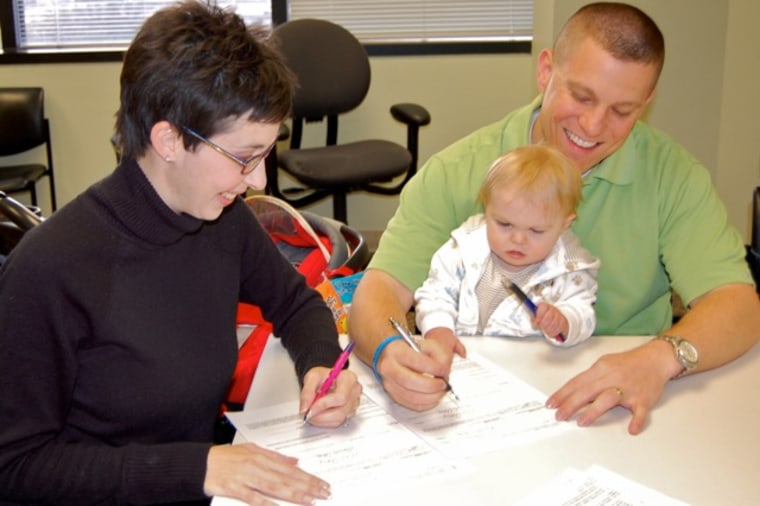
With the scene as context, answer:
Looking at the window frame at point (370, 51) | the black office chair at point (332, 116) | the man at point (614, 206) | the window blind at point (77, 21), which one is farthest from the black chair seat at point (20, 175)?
the man at point (614, 206)

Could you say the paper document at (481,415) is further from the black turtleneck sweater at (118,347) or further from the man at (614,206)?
the black turtleneck sweater at (118,347)

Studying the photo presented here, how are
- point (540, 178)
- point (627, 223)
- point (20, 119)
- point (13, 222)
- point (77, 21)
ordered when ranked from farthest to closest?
point (77, 21) < point (20, 119) < point (13, 222) < point (627, 223) < point (540, 178)

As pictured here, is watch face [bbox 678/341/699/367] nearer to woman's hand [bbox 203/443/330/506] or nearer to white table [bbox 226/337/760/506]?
white table [bbox 226/337/760/506]

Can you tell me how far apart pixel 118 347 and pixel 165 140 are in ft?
1.04

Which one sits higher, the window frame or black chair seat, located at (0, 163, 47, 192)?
the window frame

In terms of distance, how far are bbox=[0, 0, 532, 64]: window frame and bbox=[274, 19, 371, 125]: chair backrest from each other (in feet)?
1.78

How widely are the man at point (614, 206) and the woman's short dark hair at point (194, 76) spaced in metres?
0.48

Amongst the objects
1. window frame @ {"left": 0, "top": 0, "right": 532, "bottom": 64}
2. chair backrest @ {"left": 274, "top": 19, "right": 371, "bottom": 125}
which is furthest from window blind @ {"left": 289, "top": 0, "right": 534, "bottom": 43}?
chair backrest @ {"left": 274, "top": 19, "right": 371, "bottom": 125}

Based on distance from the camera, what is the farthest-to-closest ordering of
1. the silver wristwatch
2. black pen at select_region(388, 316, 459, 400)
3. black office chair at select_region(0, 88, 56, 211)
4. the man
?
black office chair at select_region(0, 88, 56, 211) → the man → the silver wristwatch → black pen at select_region(388, 316, 459, 400)

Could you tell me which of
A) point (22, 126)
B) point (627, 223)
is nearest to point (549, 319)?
point (627, 223)

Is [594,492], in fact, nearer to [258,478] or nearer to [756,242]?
[258,478]

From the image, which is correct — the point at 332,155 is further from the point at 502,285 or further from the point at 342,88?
the point at 502,285

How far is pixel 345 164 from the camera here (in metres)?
3.76

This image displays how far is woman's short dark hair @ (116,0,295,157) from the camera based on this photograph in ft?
4.05
